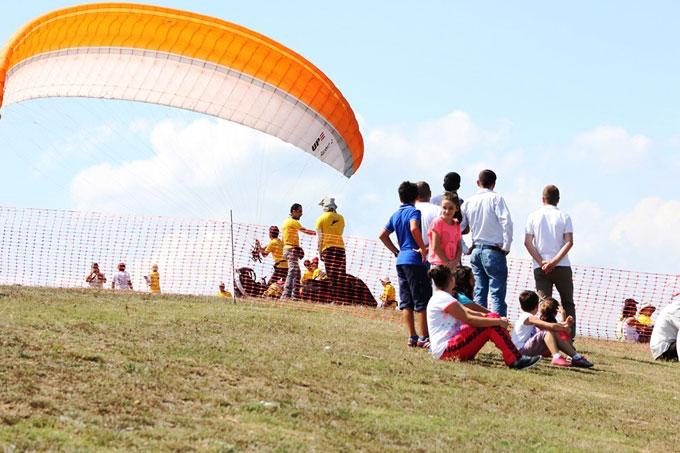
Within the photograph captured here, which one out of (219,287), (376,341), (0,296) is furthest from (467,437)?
(219,287)

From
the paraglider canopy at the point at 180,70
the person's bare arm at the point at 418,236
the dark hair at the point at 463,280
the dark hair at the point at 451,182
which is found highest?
the paraglider canopy at the point at 180,70

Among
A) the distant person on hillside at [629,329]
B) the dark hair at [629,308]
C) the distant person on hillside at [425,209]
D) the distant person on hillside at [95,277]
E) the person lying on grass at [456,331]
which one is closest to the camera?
the person lying on grass at [456,331]

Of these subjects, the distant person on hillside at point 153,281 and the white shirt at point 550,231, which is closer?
the white shirt at point 550,231

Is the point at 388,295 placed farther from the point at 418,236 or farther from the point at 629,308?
the point at 418,236

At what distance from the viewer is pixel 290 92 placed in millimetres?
18328

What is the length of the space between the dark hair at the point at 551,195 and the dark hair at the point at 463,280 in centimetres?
214

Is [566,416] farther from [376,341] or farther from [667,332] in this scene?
[667,332]

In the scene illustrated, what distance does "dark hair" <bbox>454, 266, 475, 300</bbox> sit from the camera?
11.7 metres

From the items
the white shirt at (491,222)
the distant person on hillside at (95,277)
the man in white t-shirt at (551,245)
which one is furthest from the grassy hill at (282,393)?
the distant person on hillside at (95,277)

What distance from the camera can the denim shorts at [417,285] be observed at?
39.3 ft

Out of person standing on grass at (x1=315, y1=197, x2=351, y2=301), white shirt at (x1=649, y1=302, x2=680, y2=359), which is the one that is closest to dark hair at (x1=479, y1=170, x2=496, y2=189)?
white shirt at (x1=649, y1=302, x2=680, y2=359)

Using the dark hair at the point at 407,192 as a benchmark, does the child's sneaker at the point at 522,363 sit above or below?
below

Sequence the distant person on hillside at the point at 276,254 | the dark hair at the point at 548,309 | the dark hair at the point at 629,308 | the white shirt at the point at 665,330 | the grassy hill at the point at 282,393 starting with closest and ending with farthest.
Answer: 1. the grassy hill at the point at 282,393
2. the dark hair at the point at 548,309
3. the white shirt at the point at 665,330
4. the dark hair at the point at 629,308
5. the distant person on hillside at the point at 276,254

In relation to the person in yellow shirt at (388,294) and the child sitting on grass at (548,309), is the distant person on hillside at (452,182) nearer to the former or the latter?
the child sitting on grass at (548,309)
